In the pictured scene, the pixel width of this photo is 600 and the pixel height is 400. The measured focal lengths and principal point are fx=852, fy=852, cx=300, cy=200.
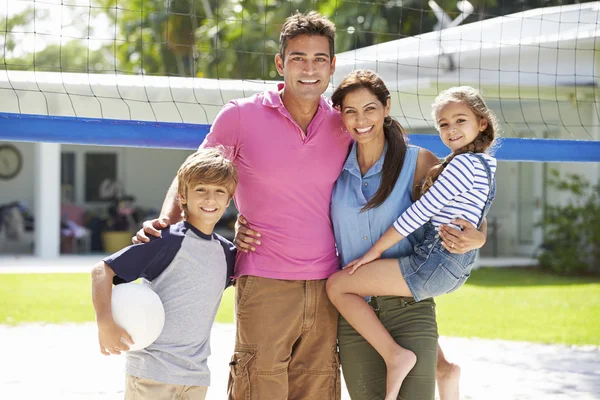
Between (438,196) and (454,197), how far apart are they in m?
0.13

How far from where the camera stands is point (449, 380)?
3617 mm

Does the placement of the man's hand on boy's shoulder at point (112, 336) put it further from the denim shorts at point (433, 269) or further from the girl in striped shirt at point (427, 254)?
the denim shorts at point (433, 269)

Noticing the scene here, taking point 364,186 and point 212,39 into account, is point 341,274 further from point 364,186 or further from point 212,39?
point 212,39

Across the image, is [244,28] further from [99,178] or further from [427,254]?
[427,254]

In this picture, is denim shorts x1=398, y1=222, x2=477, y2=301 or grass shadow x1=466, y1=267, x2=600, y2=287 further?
grass shadow x1=466, y1=267, x2=600, y2=287

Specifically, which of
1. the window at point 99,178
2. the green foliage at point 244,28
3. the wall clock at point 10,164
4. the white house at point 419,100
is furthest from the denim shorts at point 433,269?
the wall clock at point 10,164

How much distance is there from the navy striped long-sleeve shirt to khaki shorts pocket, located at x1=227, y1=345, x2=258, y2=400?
30.3 inches

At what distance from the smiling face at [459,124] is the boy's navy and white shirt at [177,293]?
106 cm

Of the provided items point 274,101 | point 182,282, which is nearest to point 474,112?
point 274,101

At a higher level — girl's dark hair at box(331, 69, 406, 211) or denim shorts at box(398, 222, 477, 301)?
girl's dark hair at box(331, 69, 406, 211)

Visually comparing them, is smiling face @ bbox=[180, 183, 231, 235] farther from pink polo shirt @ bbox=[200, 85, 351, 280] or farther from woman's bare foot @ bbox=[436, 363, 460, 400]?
woman's bare foot @ bbox=[436, 363, 460, 400]

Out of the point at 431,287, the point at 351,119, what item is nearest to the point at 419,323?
the point at 431,287

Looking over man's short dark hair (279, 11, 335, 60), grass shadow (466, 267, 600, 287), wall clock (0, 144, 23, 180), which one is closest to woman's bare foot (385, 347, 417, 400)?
man's short dark hair (279, 11, 335, 60)

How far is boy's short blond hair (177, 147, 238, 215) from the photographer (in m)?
3.13
